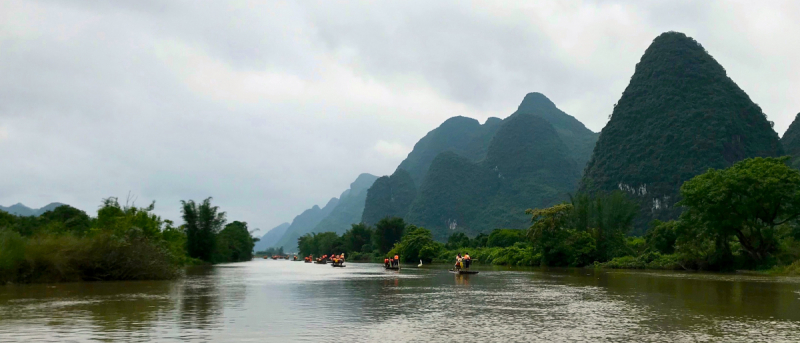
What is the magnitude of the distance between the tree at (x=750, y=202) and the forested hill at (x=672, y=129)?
66890mm

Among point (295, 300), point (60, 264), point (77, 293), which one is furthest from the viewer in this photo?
point (60, 264)

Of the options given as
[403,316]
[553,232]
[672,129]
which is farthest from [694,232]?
[672,129]

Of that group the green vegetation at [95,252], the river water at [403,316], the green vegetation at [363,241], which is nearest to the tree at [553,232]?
the green vegetation at [95,252]

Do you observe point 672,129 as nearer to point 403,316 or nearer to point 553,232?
point 553,232

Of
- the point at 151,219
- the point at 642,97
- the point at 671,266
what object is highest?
the point at 642,97

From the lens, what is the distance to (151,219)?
150 ft

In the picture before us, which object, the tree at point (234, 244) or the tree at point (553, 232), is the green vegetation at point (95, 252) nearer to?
the tree at point (553, 232)

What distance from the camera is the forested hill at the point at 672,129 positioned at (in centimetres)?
10875

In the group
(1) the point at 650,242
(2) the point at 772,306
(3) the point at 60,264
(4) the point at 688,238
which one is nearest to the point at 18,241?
(3) the point at 60,264

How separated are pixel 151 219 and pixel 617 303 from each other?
121ft

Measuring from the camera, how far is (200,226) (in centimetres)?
8300

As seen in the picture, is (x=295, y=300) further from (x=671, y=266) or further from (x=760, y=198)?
(x=671, y=266)

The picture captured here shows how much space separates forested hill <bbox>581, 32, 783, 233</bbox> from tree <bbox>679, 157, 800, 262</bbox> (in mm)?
66890

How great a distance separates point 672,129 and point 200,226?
283ft
